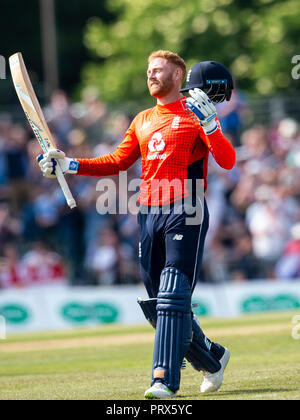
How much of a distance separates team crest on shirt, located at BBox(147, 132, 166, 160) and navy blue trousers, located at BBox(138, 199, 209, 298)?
1.43ft

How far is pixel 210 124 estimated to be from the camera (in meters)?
7.00

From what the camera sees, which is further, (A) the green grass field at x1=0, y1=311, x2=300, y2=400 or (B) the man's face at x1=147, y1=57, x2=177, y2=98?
(B) the man's face at x1=147, y1=57, x2=177, y2=98

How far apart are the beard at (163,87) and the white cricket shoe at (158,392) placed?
94.4 inches

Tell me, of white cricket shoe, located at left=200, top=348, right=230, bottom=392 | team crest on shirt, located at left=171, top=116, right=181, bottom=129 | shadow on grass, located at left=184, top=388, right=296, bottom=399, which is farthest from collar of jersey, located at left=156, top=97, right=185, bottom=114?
shadow on grass, located at left=184, top=388, right=296, bottom=399

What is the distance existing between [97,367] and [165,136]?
11.7 ft

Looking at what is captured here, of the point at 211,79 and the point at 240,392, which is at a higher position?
the point at 211,79

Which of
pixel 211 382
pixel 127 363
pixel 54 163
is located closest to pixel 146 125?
pixel 54 163

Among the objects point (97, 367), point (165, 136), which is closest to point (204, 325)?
point (97, 367)

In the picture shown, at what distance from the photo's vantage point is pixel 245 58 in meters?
28.6

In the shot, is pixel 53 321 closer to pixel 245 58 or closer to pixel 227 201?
pixel 227 201

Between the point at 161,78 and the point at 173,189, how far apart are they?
973mm

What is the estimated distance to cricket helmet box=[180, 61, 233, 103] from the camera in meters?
7.36

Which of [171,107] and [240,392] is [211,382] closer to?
[240,392]

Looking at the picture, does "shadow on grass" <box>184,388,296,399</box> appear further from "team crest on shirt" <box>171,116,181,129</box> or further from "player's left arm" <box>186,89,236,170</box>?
"team crest on shirt" <box>171,116,181,129</box>
